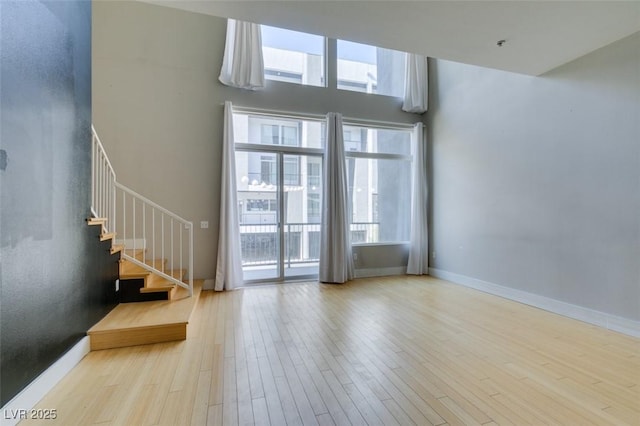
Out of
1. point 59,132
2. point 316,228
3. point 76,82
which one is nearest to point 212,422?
point 59,132

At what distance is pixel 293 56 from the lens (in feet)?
17.1

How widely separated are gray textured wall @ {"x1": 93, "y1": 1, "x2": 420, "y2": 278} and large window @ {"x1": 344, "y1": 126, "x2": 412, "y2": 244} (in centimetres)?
184

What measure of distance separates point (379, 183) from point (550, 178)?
9.09 feet

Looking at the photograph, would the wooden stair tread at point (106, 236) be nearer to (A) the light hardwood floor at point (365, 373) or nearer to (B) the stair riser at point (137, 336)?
(B) the stair riser at point (137, 336)

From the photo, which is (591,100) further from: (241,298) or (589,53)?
(241,298)

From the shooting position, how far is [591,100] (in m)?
3.28

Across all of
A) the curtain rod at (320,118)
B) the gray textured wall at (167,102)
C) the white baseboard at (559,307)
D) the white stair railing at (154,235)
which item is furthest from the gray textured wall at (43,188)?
the white baseboard at (559,307)

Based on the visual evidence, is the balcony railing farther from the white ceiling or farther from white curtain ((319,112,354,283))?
the white ceiling

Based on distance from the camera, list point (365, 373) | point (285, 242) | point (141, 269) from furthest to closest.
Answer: point (285, 242) < point (141, 269) < point (365, 373)

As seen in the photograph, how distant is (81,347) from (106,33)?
14.4 ft

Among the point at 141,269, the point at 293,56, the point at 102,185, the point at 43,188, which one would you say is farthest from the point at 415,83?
the point at 43,188

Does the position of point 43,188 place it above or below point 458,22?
below

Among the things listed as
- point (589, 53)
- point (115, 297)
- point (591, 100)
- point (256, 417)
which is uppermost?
point (589, 53)

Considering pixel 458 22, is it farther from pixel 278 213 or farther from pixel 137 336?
pixel 137 336
